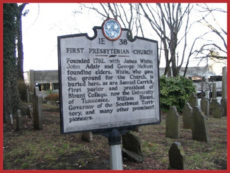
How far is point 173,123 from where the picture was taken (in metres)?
7.20

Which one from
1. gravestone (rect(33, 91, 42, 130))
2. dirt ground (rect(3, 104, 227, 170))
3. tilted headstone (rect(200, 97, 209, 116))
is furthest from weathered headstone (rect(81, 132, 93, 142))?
tilted headstone (rect(200, 97, 209, 116))

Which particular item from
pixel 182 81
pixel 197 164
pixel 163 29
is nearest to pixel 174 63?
pixel 163 29

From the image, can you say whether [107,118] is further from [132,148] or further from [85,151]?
[85,151]

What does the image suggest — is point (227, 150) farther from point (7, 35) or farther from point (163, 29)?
point (163, 29)

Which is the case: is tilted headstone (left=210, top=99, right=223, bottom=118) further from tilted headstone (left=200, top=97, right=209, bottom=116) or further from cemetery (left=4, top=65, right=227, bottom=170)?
cemetery (left=4, top=65, right=227, bottom=170)

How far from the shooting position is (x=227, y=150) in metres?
5.98

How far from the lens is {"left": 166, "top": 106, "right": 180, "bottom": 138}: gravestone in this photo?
7.11 meters

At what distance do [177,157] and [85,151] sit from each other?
6.86 feet

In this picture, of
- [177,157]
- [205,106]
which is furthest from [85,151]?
[205,106]

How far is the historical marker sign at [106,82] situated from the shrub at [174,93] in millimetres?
8886

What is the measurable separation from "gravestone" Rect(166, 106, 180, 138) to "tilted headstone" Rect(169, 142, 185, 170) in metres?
2.64

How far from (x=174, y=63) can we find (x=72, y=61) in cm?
1536

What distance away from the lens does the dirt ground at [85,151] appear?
16.1ft

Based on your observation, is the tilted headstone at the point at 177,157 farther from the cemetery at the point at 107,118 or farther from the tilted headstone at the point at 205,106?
the tilted headstone at the point at 205,106
